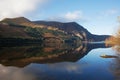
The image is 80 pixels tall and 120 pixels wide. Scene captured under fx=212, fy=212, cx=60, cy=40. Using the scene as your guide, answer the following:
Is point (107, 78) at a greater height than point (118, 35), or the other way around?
point (118, 35)

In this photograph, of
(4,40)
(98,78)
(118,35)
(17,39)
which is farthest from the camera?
(17,39)

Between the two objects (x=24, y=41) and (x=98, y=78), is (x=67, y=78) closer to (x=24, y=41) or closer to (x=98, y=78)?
(x=98, y=78)

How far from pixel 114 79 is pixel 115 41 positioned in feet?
185

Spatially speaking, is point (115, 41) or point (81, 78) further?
point (115, 41)

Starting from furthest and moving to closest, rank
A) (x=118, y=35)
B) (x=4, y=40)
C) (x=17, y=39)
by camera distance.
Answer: (x=17, y=39) < (x=4, y=40) < (x=118, y=35)

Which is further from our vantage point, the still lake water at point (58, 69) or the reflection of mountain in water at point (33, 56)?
the reflection of mountain in water at point (33, 56)

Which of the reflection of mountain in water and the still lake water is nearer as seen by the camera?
the still lake water

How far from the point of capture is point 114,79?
4319cm

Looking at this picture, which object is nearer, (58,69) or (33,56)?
(58,69)

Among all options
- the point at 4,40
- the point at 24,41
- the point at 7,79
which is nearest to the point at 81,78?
the point at 7,79

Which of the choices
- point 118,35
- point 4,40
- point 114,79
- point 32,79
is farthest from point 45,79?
point 4,40

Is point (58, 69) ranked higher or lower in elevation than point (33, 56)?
higher

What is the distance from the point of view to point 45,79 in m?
41.6

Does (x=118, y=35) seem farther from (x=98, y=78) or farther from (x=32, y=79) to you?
(x=32, y=79)
